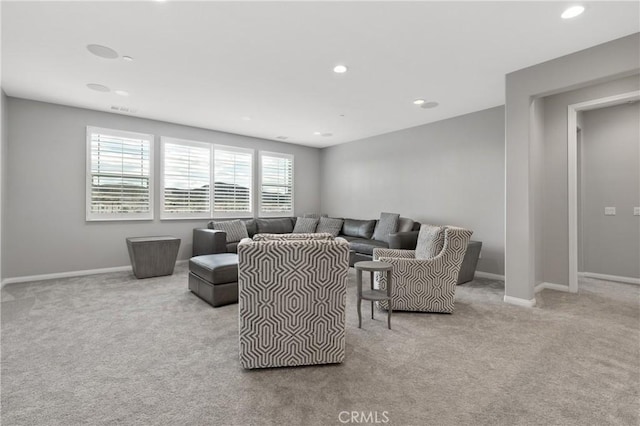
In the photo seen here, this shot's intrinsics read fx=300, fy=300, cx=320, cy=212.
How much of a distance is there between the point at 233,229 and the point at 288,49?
12.2 ft

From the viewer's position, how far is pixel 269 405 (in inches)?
67.7

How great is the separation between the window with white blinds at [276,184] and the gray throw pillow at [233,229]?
1131mm

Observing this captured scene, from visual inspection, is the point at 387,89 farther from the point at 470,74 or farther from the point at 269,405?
the point at 269,405

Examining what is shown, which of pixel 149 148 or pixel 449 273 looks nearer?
pixel 449 273

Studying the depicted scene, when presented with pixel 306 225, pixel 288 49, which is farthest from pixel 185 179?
pixel 288 49

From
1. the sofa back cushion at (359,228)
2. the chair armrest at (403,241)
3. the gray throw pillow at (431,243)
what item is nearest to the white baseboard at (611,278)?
the chair armrest at (403,241)

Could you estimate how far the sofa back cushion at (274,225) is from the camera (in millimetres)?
6527

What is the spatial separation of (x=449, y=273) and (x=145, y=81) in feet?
14.2

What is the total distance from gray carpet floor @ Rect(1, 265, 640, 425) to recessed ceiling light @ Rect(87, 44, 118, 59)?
2.73 meters

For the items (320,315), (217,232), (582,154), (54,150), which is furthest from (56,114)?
(582,154)

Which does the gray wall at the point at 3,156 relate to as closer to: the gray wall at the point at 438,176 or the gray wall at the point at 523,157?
the gray wall at the point at 438,176

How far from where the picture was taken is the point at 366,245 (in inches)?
213

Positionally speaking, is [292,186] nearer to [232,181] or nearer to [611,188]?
[232,181]

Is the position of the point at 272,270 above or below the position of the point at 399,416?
above
